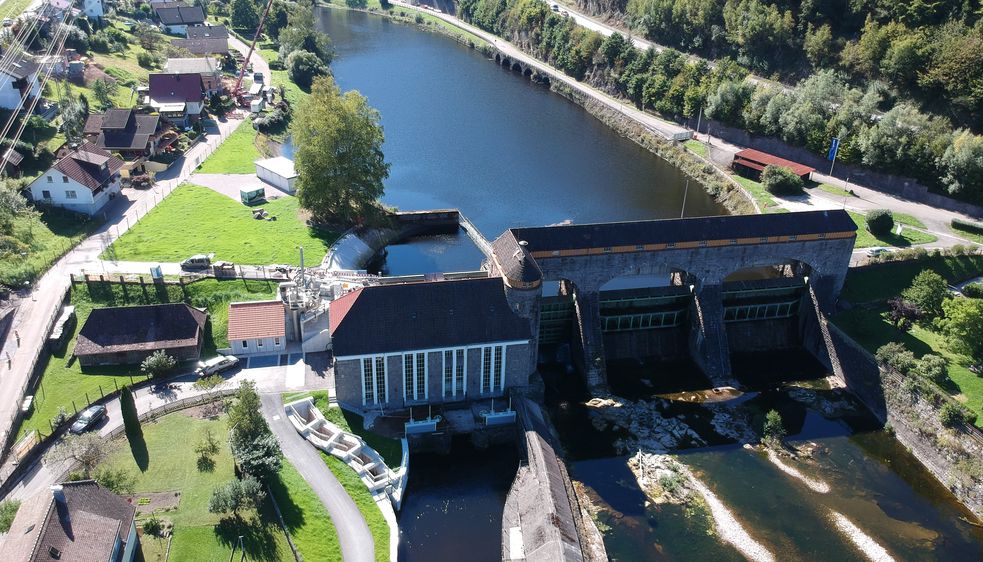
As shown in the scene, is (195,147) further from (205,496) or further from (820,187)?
(820,187)

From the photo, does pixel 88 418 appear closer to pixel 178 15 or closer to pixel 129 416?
pixel 129 416

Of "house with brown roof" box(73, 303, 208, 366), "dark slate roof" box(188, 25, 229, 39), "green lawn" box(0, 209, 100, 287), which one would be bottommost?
"house with brown roof" box(73, 303, 208, 366)

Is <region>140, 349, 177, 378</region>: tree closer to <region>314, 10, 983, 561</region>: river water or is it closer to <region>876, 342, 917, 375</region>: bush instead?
<region>314, 10, 983, 561</region>: river water

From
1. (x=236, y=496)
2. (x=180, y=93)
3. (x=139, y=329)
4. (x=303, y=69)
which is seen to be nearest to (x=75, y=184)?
(x=139, y=329)

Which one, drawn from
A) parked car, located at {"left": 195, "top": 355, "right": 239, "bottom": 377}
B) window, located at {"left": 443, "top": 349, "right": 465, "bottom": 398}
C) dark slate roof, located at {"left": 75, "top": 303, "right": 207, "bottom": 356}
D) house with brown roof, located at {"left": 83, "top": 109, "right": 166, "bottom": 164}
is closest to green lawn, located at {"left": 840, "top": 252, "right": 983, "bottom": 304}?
window, located at {"left": 443, "top": 349, "right": 465, "bottom": 398}

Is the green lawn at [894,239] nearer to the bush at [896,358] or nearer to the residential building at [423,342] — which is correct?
the bush at [896,358]

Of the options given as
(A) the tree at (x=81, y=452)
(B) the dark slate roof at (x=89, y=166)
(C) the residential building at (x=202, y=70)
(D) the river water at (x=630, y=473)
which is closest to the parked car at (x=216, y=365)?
(A) the tree at (x=81, y=452)

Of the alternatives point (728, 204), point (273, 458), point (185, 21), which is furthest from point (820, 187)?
point (185, 21)
